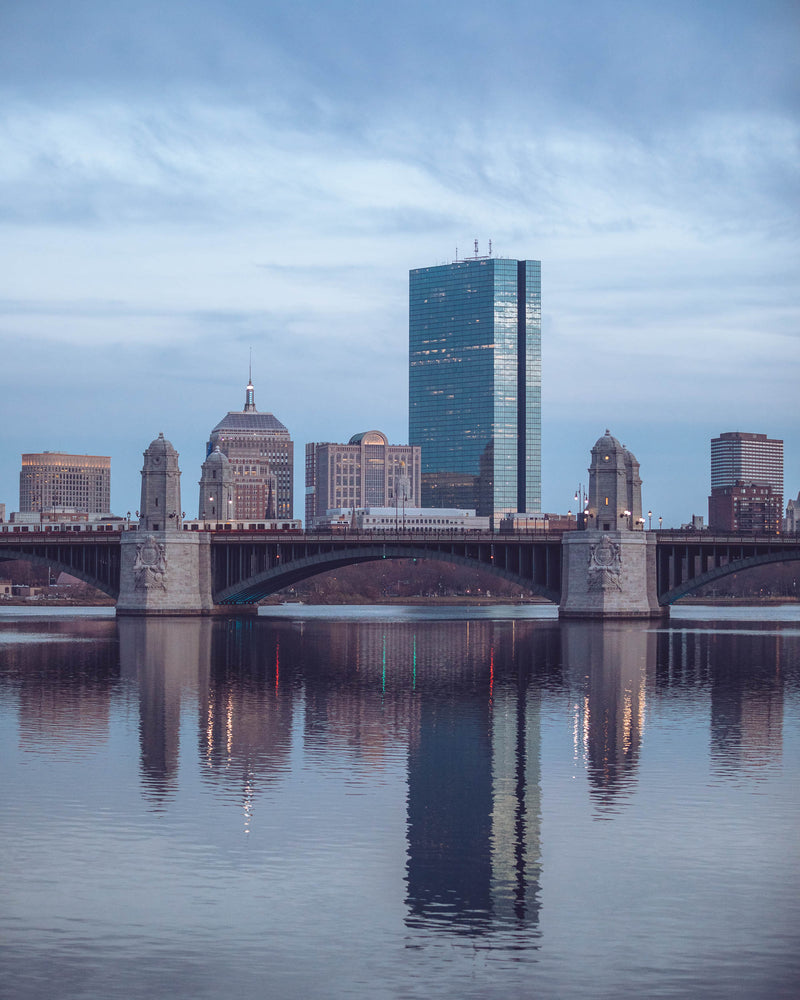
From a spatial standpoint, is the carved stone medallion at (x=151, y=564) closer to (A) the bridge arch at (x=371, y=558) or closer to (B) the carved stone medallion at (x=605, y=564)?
(A) the bridge arch at (x=371, y=558)

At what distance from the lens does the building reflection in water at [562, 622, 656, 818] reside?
39.8 m

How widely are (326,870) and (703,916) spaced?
290 inches

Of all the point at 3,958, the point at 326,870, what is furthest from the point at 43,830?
the point at 3,958

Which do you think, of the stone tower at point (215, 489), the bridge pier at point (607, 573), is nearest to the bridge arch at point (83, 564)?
the stone tower at point (215, 489)

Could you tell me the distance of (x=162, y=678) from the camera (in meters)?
70.8

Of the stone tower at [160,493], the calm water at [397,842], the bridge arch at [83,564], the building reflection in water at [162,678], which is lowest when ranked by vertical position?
the building reflection in water at [162,678]

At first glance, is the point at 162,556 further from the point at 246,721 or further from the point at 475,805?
the point at 475,805

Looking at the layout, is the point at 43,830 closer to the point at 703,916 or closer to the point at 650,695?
the point at 703,916

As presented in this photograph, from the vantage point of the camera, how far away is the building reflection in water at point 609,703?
3975 centimetres

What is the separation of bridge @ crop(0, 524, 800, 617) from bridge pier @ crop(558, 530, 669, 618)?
225 mm

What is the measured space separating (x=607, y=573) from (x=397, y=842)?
4330 inches

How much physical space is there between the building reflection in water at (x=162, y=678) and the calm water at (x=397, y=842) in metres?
0.30

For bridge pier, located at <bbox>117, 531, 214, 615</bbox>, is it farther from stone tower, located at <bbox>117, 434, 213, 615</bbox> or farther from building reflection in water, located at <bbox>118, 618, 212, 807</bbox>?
building reflection in water, located at <bbox>118, 618, 212, 807</bbox>

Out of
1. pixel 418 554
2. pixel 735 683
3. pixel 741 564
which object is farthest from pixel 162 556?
pixel 735 683
